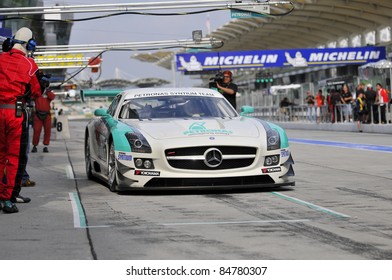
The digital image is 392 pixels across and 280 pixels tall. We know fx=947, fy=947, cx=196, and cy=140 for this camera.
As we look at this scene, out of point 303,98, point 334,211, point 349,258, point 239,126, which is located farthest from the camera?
point 303,98

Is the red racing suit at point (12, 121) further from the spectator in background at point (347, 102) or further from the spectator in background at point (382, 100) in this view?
the spectator in background at point (347, 102)

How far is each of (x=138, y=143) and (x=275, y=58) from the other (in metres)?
45.0

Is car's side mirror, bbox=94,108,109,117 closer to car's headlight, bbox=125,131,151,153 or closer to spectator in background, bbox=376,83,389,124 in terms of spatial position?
car's headlight, bbox=125,131,151,153

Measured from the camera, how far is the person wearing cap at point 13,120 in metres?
9.45

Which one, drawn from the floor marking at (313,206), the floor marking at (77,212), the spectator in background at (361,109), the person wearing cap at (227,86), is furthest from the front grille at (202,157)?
the spectator in background at (361,109)

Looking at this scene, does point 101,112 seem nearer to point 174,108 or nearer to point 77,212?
point 174,108

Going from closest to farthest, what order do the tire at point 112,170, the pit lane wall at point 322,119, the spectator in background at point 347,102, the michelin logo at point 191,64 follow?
the tire at point 112,170 → the pit lane wall at point 322,119 → the spectator in background at point 347,102 → the michelin logo at point 191,64

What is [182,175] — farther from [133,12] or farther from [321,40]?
[321,40]

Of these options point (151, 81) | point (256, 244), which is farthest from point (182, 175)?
point (151, 81)

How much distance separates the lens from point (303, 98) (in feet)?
175

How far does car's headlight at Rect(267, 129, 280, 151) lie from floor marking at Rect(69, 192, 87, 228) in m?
2.33

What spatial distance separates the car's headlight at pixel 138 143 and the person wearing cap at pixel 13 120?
64.6 inches

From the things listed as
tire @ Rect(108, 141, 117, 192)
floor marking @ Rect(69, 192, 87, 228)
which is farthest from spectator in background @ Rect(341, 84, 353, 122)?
floor marking @ Rect(69, 192, 87, 228)
